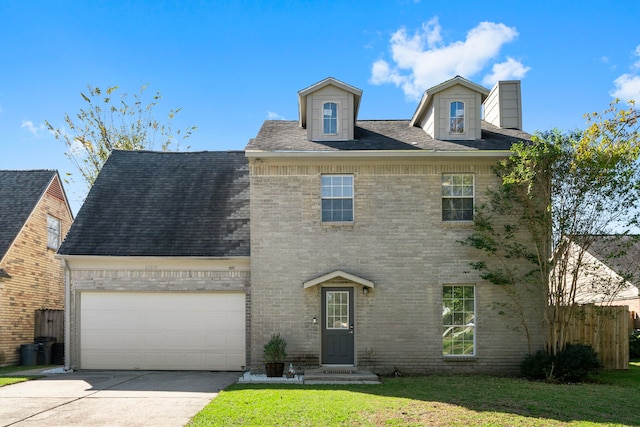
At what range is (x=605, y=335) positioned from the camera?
15.5 m

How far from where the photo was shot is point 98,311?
1541cm

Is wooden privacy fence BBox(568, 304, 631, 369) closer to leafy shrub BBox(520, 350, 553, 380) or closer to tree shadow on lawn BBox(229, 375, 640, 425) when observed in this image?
leafy shrub BBox(520, 350, 553, 380)

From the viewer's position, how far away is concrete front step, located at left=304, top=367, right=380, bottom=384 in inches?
504

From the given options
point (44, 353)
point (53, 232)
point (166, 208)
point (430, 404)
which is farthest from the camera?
point (53, 232)

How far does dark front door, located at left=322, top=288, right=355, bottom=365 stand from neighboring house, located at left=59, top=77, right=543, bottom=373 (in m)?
0.03

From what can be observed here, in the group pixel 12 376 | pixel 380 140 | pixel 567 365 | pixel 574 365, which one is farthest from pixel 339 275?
pixel 12 376

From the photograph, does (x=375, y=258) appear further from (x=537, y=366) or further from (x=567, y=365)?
(x=567, y=365)

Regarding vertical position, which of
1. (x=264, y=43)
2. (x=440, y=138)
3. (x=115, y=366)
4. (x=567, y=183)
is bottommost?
(x=115, y=366)

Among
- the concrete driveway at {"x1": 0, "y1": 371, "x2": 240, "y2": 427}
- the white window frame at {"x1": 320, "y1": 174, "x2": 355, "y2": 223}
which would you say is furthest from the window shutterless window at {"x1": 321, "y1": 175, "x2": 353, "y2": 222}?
the concrete driveway at {"x1": 0, "y1": 371, "x2": 240, "y2": 427}

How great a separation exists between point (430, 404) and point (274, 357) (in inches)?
183

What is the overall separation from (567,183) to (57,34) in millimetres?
13553

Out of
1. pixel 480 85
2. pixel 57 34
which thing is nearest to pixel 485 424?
pixel 480 85

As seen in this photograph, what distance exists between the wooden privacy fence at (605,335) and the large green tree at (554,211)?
1.61 metres

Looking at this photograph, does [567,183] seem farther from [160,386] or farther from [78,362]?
[78,362]
